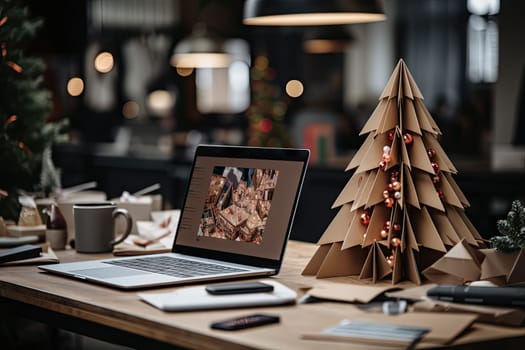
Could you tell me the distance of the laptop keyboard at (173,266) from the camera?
6.58 ft

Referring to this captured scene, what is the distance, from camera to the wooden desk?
4.79 ft

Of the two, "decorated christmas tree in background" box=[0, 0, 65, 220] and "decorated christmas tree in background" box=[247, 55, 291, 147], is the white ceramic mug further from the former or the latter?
"decorated christmas tree in background" box=[247, 55, 291, 147]

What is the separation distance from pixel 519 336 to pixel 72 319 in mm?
906

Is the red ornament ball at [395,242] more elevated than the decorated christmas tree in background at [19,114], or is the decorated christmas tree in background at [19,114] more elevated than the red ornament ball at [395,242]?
the decorated christmas tree in background at [19,114]

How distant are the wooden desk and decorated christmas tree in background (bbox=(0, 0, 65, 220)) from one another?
0.94 m

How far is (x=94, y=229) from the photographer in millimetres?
2418

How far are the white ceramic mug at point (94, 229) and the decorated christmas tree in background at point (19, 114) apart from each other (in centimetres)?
53

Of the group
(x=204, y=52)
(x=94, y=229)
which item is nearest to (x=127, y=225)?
(x=94, y=229)

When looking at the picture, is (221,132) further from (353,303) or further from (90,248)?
(353,303)

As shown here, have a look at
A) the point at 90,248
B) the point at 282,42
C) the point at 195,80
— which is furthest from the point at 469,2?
the point at 90,248

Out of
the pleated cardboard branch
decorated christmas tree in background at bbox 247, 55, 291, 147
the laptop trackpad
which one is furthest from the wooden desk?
decorated christmas tree in background at bbox 247, 55, 291, 147

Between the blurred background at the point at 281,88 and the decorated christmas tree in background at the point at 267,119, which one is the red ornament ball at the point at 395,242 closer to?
the blurred background at the point at 281,88

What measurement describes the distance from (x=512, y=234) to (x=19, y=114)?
6.52 ft

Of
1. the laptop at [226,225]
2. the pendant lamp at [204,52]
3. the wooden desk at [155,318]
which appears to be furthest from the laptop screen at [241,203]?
the pendant lamp at [204,52]
